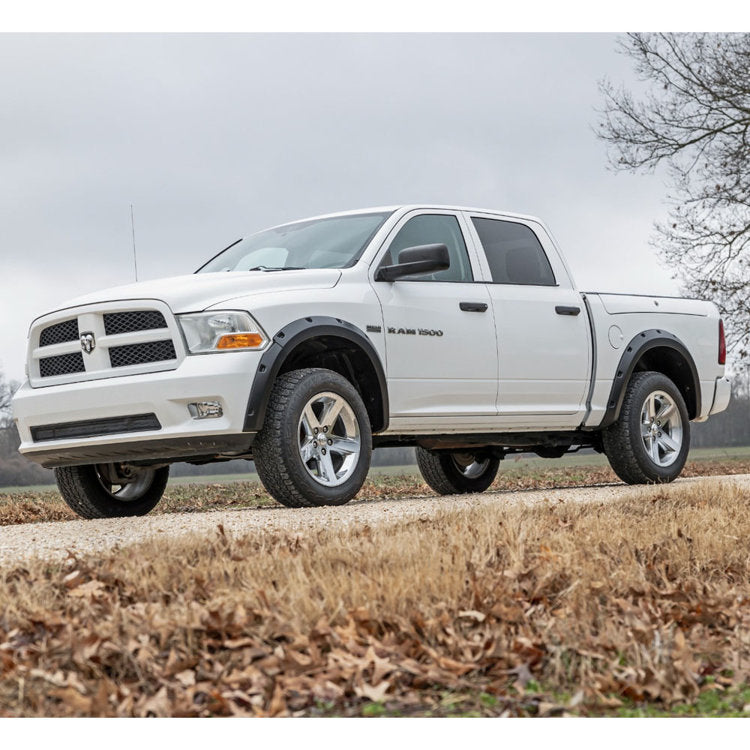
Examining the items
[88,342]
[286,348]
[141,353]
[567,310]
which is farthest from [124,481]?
[567,310]

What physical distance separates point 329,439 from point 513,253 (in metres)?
2.78

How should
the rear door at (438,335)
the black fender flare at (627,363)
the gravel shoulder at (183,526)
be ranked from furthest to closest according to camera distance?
1. the black fender flare at (627,363)
2. the rear door at (438,335)
3. the gravel shoulder at (183,526)

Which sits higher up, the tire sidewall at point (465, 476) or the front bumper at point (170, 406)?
the front bumper at point (170, 406)

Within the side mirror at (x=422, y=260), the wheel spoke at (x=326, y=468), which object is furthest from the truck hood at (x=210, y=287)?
the wheel spoke at (x=326, y=468)

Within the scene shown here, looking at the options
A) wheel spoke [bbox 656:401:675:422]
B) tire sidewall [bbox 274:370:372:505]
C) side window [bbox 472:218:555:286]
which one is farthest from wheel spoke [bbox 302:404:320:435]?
wheel spoke [bbox 656:401:675:422]

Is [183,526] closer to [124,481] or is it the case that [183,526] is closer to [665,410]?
[124,481]

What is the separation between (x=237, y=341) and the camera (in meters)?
7.42

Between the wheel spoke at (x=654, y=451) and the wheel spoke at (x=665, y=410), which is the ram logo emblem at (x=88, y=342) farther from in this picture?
the wheel spoke at (x=665, y=410)

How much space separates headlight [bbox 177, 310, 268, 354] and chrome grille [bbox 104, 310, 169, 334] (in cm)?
21

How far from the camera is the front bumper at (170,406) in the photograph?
7.30 m

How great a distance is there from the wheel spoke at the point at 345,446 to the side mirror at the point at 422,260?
1254 mm

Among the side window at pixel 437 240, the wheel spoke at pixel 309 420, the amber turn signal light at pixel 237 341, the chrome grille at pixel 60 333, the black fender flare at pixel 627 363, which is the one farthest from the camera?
the black fender flare at pixel 627 363

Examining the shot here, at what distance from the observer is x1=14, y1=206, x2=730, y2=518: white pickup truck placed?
7.45m
